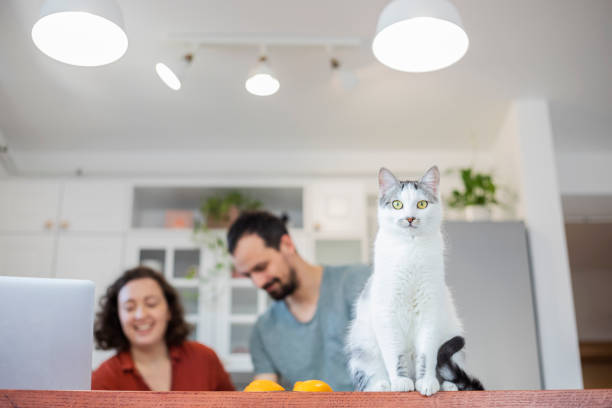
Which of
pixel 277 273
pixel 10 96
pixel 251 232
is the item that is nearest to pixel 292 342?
pixel 277 273

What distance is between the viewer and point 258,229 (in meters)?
1.87

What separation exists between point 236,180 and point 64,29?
203 centimetres

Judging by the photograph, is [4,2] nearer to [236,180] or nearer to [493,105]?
[236,180]

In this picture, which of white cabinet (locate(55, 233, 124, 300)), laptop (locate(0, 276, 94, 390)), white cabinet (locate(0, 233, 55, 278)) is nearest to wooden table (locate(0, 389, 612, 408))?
laptop (locate(0, 276, 94, 390))

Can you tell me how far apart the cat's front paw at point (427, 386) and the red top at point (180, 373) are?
3.96 feet

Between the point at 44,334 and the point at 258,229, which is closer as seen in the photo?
the point at 44,334

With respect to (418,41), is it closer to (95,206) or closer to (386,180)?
(386,180)

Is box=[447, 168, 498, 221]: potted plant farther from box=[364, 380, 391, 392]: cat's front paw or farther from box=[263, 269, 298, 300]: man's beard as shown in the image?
box=[364, 380, 391, 392]: cat's front paw

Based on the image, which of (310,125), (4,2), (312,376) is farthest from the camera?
(310,125)

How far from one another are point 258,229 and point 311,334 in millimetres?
416

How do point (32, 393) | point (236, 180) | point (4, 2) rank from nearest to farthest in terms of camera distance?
point (32, 393) < point (4, 2) < point (236, 180)

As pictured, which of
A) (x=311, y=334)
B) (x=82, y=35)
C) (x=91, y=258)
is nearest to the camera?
(x=82, y=35)

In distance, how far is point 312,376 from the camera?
167cm

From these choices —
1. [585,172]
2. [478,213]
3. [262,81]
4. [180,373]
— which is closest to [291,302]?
[180,373]
